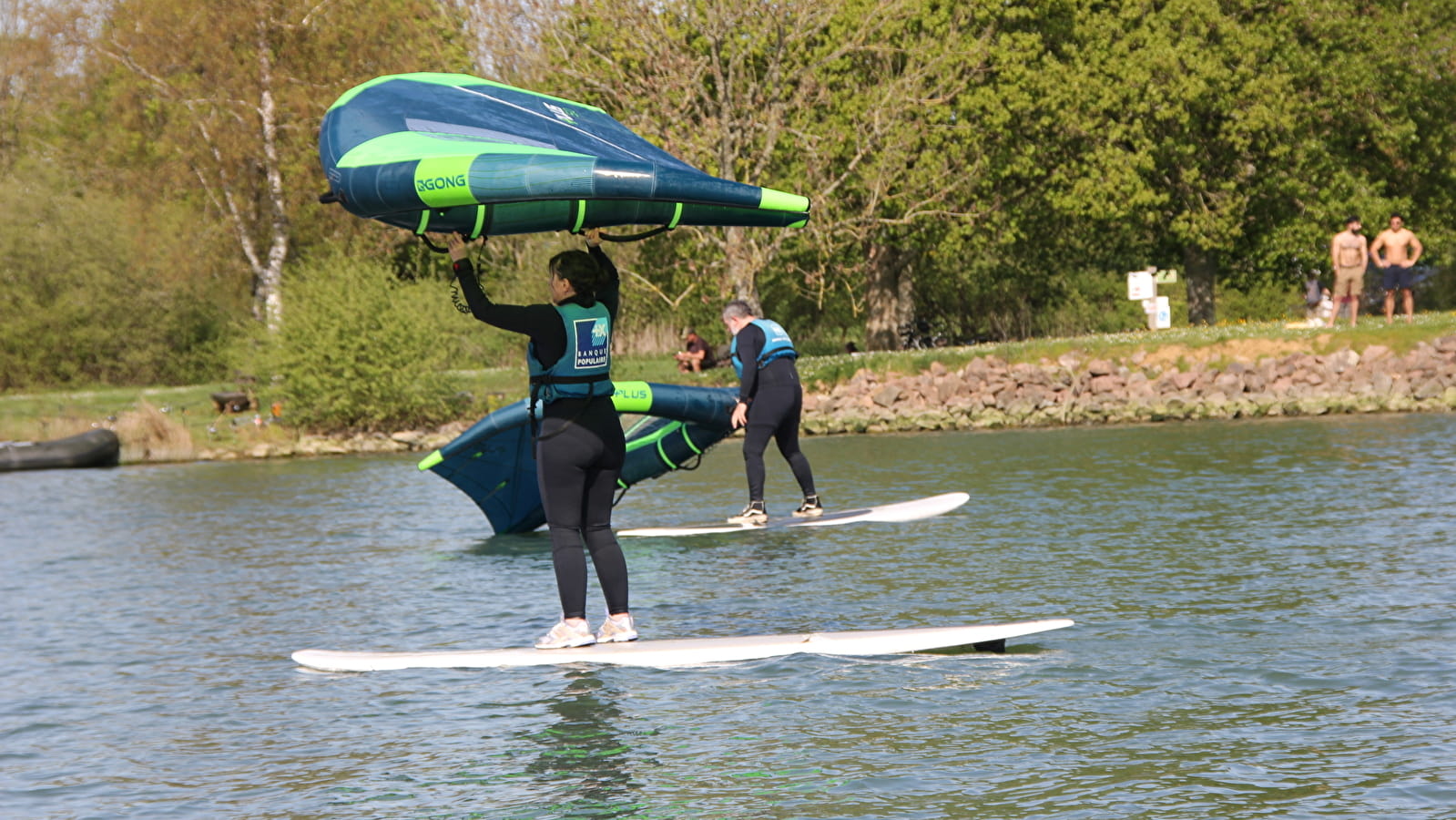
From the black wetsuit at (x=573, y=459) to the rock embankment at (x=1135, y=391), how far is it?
60.3ft

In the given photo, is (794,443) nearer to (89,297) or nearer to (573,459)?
(573,459)

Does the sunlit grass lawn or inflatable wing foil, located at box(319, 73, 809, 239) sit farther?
the sunlit grass lawn

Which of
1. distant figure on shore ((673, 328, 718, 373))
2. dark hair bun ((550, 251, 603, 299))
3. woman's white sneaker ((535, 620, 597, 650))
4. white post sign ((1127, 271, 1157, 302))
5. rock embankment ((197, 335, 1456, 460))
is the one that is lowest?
woman's white sneaker ((535, 620, 597, 650))

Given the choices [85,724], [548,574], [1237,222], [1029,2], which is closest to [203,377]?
[1029,2]

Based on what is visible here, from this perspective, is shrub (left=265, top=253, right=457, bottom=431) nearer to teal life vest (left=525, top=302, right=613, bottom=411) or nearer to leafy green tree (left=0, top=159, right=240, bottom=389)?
leafy green tree (left=0, top=159, right=240, bottom=389)

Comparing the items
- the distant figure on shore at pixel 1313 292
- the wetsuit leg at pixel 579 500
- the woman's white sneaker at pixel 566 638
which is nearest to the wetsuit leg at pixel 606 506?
the wetsuit leg at pixel 579 500

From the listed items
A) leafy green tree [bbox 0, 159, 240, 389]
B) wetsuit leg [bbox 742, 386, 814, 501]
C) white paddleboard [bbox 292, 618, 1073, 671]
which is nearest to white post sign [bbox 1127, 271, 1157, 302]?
wetsuit leg [bbox 742, 386, 814, 501]

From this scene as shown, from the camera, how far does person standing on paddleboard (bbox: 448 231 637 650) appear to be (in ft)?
27.9

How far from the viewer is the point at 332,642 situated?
999 centimetres

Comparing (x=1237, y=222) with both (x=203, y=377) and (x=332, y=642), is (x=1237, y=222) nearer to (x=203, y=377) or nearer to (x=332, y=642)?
(x=203, y=377)

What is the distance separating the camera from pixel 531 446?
44.3 feet

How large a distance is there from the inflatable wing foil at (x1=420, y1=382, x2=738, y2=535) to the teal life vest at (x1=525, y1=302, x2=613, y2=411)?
186 inches

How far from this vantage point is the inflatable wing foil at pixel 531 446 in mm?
13781

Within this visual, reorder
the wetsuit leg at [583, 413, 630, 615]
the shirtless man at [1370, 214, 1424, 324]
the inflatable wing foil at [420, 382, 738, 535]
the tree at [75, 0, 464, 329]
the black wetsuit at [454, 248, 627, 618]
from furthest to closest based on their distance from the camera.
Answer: the tree at [75, 0, 464, 329] → the shirtless man at [1370, 214, 1424, 324] → the inflatable wing foil at [420, 382, 738, 535] → the wetsuit leg at [583, 413, 630, 615] → the black wetsuit at [454, 248, 627, 618]
